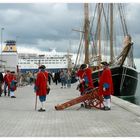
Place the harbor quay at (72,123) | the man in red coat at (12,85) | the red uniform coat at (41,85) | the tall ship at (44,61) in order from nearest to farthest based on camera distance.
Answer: the harbor quay at (72,123) < the red uniform coat at (41,85) < the man in red coat at (12,85) < the tall ship at (44,61)

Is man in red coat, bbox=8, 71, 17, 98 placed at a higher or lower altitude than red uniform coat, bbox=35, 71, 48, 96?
lower

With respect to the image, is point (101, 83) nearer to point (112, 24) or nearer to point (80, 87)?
point (80, 87)

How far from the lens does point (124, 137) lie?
1006 cm

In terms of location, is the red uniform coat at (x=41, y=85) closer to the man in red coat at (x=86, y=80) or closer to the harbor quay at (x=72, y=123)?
the harbor quay at (x=72, y=123)

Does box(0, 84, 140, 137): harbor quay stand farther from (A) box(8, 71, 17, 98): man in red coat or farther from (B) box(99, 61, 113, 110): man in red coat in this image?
(A) box(8, 71, 17, 98): man in red coat

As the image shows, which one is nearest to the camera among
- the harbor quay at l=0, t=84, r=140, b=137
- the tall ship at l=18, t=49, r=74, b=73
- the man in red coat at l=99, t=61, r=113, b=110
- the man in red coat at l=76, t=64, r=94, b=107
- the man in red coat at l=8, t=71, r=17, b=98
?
the harbor quay at l=0, t=84, r=140, b=137

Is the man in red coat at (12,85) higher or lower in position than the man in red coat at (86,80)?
lower

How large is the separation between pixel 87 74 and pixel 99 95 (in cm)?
136

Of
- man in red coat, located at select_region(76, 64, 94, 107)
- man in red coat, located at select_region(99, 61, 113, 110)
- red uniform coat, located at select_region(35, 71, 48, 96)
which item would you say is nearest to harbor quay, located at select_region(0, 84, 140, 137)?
man in red coat, located at select_region(99, 61, 113, 110)

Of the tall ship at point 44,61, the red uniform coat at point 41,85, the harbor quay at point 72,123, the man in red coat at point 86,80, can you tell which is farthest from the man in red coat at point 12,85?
the tall ship at point 44,61

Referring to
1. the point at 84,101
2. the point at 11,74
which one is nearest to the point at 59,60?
the point at 11,74

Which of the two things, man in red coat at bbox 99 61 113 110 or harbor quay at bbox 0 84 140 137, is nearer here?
harbor quay at bbox 0 84 140 137

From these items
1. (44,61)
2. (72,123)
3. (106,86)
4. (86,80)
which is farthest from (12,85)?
(44,61)

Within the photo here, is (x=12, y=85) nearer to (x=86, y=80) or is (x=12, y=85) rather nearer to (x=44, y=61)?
(x=86, y=80)
